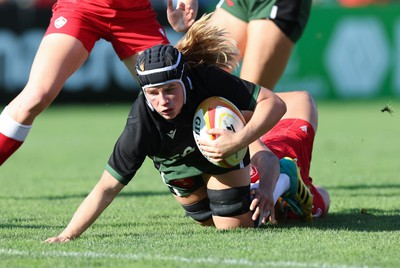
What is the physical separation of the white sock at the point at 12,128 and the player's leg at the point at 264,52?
2.19 meters

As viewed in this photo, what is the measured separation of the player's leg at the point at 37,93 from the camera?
5.77 metres

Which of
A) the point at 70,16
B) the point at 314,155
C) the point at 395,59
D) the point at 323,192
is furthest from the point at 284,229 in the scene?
the point at 395,59

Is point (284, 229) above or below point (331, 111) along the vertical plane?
above

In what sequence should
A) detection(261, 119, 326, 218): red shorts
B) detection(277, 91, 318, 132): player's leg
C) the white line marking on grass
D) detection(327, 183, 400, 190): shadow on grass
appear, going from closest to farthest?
the white line marking on grass < detection(261, 119, 326, 218): red shorts < detection(277, 91, 318, 132): player's leg < detection(327, 183, 400, 190): shadow on grass

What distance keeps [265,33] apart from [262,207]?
6.94 ft

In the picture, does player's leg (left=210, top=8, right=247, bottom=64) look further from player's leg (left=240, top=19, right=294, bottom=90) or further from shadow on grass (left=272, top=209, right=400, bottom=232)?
shadow on grass (left=272, top=209, right=400, bottom=232)

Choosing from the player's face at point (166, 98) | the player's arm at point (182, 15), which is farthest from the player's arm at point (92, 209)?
the player's arm at point (182, 15)

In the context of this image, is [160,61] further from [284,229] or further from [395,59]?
[395,59]

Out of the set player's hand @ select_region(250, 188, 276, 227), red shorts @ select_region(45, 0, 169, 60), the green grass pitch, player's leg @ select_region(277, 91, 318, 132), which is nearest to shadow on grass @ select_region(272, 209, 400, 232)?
the green grass pitch

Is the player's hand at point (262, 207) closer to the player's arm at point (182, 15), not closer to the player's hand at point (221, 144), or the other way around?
the player's hand at point (221, 144)

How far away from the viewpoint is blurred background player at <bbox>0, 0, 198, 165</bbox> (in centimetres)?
580

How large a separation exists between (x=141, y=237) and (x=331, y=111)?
1321cm

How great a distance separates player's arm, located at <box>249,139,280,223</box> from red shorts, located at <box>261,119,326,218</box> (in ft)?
1.29

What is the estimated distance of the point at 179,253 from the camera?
15.9 feet
